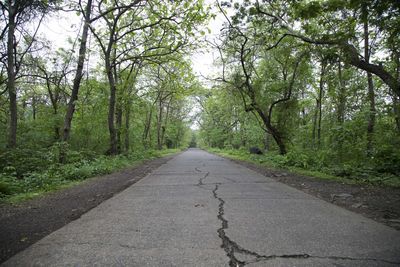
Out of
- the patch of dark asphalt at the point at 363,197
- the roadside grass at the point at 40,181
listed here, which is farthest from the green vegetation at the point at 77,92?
the patch of dark asphalt at the point at 363,197

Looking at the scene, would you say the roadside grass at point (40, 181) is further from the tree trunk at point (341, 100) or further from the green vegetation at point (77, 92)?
the tree trunk at point (341, 100)

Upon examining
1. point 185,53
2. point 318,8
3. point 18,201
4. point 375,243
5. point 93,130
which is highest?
point 185,53

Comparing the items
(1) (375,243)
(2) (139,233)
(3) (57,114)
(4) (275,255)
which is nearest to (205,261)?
(4) (275,255)

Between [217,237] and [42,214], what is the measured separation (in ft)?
10.4

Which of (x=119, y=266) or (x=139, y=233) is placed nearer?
(x=119, y=266)

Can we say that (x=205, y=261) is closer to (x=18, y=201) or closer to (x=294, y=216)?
(x=294, y=216)

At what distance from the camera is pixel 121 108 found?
18844 mm

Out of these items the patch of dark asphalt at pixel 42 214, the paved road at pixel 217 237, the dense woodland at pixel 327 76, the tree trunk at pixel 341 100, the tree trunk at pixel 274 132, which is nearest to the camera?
the paved road at pixel 217 237

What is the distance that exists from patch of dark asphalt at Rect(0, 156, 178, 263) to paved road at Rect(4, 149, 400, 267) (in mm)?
239

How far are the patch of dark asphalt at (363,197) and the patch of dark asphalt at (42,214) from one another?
5.07 metres

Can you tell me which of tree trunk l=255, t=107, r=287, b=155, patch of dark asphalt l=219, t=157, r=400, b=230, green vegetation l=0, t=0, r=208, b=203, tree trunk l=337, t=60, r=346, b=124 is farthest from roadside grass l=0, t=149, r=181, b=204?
tree trunk l=337, t=60, r=346, b=124

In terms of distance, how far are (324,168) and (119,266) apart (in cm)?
959

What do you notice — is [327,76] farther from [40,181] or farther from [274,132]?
[40,181]

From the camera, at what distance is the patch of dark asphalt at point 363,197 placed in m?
4.26
